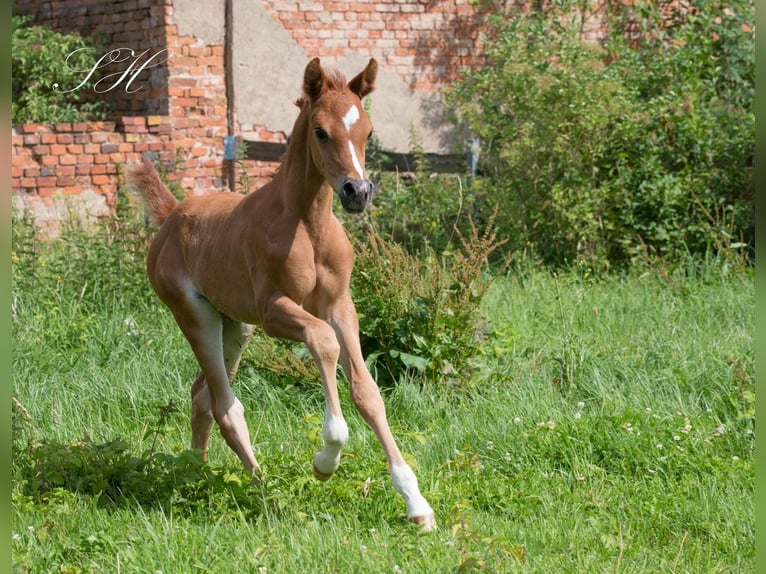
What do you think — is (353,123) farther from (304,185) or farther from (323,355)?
(323,355)

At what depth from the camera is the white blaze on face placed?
13.8 ft

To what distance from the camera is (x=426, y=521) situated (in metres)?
4.16

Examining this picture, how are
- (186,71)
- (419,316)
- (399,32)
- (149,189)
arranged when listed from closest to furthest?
(149,189) < (419,316) < (186,71) < (399,32)

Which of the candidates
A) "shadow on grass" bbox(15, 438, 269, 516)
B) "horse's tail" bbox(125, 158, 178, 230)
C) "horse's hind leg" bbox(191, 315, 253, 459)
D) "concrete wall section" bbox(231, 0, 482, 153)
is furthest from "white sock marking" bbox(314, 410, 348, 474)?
"concrete wall section" bbox(231, 0, 482, 153)

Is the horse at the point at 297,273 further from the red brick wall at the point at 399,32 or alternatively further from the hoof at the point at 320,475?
the red brick wall at the point at 399,32

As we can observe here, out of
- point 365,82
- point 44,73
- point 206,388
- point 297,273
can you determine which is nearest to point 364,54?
point 44,73

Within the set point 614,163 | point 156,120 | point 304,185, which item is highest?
point 304,185

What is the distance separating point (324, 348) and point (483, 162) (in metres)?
6.77

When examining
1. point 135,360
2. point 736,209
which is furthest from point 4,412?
point 736,209

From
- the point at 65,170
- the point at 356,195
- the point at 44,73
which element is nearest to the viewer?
the point at 356,195

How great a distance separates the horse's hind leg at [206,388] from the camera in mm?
5270

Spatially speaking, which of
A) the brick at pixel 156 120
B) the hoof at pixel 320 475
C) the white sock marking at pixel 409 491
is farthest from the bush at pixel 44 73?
the white sock marking at pixel 409 491

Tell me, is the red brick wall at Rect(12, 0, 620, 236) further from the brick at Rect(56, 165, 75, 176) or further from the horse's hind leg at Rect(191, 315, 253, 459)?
the horse's hind leg at Rect(191, 315, 253, 459)

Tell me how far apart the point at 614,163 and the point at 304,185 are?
5808mm
